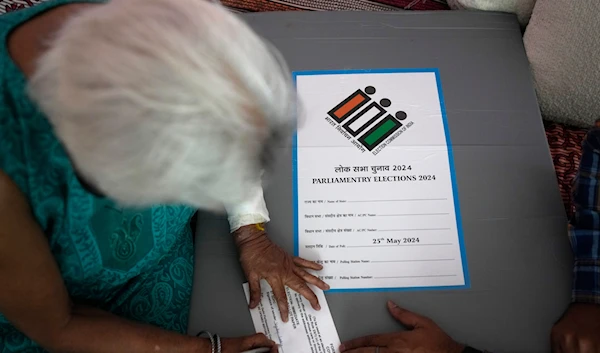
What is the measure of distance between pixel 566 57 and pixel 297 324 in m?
0.79

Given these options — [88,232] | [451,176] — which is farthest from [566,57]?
[88,232]

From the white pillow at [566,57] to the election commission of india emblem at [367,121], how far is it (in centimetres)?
34

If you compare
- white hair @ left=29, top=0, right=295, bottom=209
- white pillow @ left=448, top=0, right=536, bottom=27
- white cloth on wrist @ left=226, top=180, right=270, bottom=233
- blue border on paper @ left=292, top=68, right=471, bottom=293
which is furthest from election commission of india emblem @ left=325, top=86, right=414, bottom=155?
white hair @ left=29, top=0, right=295, bottom=209

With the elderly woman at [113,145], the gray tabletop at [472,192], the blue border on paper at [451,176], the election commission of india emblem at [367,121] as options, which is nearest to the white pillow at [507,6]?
the gray tabletop at [472,192]

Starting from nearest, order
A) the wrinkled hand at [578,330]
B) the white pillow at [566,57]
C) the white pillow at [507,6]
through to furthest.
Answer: the wrinkled hand at [578,330] → the white pillow at [566,57] → the white pillow at [507,6]

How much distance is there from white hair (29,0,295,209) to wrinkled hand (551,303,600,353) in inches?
24.5

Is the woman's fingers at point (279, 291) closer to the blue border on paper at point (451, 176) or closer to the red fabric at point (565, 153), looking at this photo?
the blue border on paper at point (451, 176)

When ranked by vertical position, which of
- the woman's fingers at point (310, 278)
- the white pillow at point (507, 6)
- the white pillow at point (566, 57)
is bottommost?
the woman's fingers at point (310, 278)

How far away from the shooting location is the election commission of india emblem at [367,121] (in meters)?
1.03

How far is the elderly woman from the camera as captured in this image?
464mm

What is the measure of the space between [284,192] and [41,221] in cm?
47

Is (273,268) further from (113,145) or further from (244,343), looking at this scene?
(113,145)

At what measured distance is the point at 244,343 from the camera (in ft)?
2.65

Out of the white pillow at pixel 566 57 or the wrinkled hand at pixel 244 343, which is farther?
the white pillow at pixel 566 57
